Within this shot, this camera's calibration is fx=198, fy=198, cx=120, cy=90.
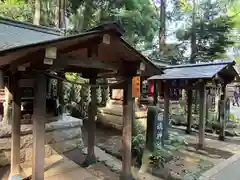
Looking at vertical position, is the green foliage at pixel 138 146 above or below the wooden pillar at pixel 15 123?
below

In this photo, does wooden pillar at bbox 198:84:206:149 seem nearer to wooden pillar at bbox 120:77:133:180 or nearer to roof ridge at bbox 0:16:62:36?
wooden pillar at bbox 120:77:133:180

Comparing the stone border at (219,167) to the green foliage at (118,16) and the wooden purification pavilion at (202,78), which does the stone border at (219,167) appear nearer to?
the wooden purification pavilion at (202,78)

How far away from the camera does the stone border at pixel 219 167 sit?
4.48 metres

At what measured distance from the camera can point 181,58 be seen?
45.4 feet

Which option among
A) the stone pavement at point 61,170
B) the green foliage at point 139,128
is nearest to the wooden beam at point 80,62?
the stone pavement at point 61,170

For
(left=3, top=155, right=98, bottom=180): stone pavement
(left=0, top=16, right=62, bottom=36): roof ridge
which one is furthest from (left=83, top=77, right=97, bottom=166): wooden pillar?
(left=0, top=16, right=62, bottom=36): roof ridge

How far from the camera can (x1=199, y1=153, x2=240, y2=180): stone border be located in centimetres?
448

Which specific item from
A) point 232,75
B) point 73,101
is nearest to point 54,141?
point 73,101

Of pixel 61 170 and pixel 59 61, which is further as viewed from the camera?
pixel 61 170

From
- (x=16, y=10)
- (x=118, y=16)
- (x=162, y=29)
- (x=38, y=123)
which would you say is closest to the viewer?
(x=38, y=123)

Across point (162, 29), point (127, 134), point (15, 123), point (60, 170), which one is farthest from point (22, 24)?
point (162, 29)

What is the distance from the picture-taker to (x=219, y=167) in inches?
198

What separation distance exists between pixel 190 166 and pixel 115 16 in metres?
7.33

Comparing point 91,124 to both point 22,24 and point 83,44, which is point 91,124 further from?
point 22,24
